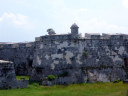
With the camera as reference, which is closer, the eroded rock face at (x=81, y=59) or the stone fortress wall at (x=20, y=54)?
the eroded rock face at (x=81, y=59)

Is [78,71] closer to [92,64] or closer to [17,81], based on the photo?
[92,64]

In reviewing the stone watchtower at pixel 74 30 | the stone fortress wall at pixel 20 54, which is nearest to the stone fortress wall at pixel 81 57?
the stone watchtower at pixel 74 30

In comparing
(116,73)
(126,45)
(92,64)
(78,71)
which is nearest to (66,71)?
(78,71)

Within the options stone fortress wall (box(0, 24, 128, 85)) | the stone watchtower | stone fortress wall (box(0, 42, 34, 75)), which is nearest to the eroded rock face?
stone fortress wall (box(0, 24, 128, 85))

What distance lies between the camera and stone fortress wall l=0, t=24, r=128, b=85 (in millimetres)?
30297

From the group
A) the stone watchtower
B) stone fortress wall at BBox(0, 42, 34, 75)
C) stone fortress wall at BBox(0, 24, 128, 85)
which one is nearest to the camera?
stone fortress wall at BBox(0, 24, 128, 85)

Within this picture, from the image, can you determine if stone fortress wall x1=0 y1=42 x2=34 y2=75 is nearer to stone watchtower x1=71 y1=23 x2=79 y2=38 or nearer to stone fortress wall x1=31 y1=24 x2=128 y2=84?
stone fortress wall x1=31 y1=24 x2=128 y2=84

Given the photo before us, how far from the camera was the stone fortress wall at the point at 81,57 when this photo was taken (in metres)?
30.3

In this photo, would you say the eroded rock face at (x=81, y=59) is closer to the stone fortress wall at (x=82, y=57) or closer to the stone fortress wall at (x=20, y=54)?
the stone fortress wall at (x=82, y=57)

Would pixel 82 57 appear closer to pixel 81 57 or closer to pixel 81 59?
pixel 81 57

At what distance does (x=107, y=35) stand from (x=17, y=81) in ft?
45.8

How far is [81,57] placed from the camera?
30703 mm

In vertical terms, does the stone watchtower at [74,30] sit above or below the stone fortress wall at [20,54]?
above

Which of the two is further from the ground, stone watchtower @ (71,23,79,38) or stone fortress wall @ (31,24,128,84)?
stone watchtower @ (71,23,79,38)
